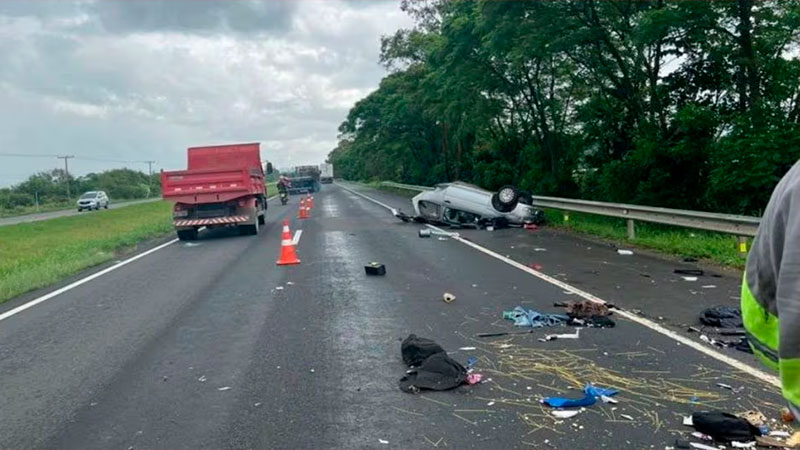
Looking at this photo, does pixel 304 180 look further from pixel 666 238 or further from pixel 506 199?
pixel 666 238

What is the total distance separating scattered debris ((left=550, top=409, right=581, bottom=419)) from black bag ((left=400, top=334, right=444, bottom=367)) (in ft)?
4.86

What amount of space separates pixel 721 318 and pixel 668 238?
741 cm

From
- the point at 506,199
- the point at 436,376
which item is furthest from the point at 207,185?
the point at 436,376

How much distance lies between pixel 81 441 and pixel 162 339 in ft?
9.41

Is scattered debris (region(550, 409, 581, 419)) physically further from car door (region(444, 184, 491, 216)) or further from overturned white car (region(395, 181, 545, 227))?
car door (region(444, 184, 491, 216))

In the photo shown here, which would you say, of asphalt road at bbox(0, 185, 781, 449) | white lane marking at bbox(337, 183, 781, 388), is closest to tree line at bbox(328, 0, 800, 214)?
asphalt road at bbox(0, 185, 781, 449)

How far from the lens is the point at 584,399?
491cm

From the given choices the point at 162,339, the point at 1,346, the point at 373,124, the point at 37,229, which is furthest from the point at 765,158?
the point at 373,124

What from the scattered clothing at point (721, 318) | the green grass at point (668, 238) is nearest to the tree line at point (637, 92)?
the green grass at point (668, 238)

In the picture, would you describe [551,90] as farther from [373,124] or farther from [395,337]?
[373,124]

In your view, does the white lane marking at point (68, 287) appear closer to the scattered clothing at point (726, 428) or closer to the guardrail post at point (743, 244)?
the scattered clothing at point (726, 428)

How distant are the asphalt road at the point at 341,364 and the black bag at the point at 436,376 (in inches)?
4.7

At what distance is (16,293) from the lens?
11.3 meters

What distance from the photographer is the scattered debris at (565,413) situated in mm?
4617
